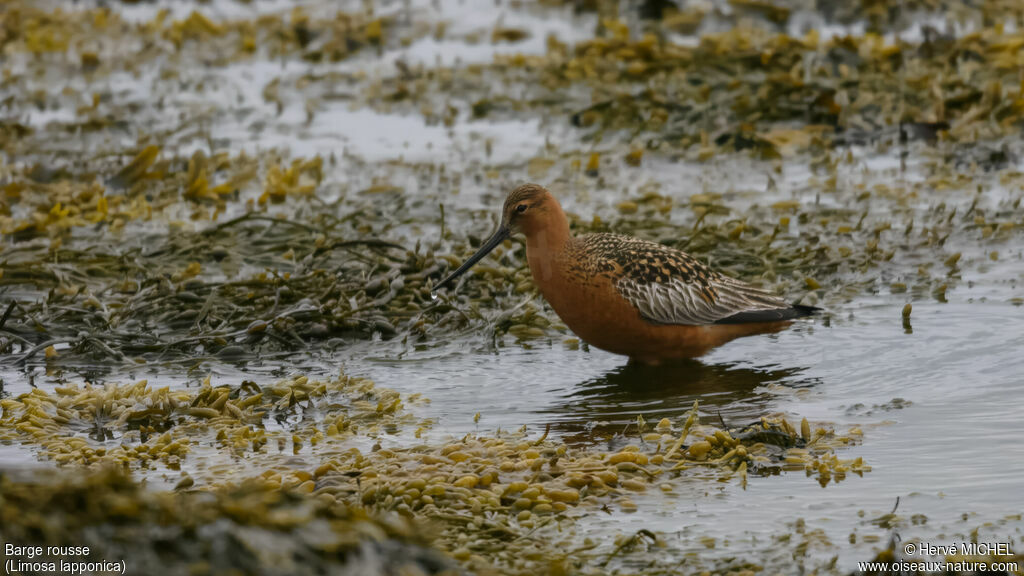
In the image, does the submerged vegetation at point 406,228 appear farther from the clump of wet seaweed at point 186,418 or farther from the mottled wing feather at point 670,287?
the mottled wing feather at point 670,287

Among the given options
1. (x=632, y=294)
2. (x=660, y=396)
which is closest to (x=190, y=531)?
(x=660, y=396)

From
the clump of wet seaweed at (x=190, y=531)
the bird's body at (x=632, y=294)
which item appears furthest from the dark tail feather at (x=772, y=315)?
the clump of wet seaweed at (x=190, y=531)

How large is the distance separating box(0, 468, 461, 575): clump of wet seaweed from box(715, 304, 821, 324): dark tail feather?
375 centimetres

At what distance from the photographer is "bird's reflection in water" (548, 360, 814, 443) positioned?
6.03 metres

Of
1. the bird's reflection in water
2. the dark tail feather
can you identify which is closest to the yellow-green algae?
the bird's reflection in water

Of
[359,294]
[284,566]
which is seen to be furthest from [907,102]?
[284,566]

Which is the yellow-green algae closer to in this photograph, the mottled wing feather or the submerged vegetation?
the submerged vegetation

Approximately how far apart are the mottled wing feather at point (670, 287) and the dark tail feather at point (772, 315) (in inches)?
0.7

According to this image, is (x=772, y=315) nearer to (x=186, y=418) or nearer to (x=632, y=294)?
(x=632, y=294)

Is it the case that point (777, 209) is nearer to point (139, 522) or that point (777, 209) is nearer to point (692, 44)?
point (692, 44)

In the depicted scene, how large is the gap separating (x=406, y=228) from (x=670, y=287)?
2.79 metres

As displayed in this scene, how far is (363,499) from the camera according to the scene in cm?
483

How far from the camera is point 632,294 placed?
6.74 meters

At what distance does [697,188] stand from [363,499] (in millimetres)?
5381
